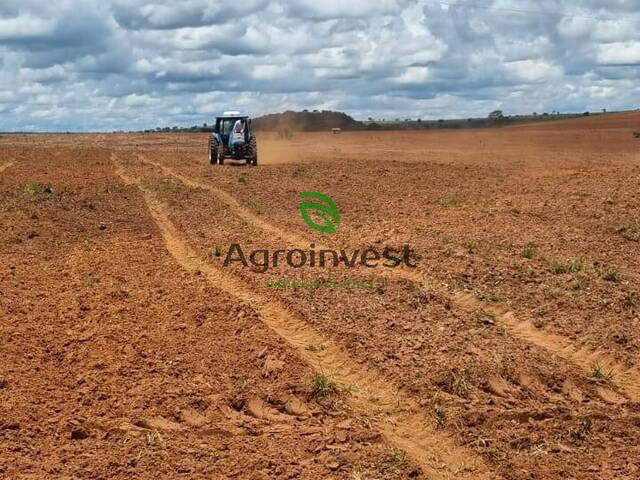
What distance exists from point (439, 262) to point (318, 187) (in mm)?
12221

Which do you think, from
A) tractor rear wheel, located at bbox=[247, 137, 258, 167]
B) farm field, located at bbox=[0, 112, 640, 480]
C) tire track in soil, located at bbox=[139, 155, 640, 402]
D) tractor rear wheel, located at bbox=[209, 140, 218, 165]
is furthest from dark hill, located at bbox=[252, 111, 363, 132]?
tire track in soil, located at bbox=[139, 155, 640, 402]

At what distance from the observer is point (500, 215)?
1608cm

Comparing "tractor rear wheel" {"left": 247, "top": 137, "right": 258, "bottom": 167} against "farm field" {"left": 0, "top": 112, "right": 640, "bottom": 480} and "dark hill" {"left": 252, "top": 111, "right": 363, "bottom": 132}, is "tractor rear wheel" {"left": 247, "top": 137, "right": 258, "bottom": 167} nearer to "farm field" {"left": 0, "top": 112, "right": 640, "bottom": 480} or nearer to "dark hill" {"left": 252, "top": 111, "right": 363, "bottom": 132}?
"farm field" {"left": 0, "top": 112, "right": 640, "bottom": 480}

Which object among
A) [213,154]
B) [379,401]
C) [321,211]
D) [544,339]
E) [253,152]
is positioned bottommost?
[379,401]

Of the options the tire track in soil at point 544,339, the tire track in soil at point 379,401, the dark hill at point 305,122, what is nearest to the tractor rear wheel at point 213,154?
the dark hill at point 305,122

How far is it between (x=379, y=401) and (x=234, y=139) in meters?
26.4

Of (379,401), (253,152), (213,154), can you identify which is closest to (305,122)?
(213,154)

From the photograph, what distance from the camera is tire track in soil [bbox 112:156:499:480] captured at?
220 inches

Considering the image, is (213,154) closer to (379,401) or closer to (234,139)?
(234,139)

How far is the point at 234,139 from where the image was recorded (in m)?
32.1

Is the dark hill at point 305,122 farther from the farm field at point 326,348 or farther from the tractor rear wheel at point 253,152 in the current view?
the farm field at point 326,348

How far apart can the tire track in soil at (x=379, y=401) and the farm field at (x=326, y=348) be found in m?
0.03

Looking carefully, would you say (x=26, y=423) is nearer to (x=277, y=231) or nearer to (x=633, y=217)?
(x=277, y=231)

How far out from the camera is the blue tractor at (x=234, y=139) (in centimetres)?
3203
